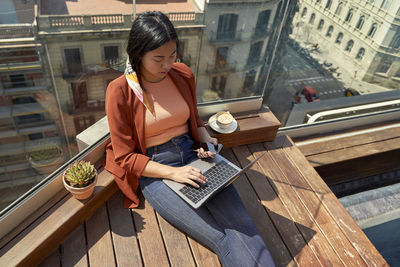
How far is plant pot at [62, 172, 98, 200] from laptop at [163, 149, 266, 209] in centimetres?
47

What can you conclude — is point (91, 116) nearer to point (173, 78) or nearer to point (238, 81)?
point (173, 78)

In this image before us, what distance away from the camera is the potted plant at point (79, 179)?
68.2 inches

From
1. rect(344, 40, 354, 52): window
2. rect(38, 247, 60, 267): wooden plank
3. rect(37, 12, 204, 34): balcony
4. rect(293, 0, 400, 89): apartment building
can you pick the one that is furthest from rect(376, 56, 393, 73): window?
rect(344, 40, 354, 52): window

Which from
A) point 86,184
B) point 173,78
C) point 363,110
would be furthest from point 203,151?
point 363,110

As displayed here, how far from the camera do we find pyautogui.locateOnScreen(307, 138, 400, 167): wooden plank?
118 inches

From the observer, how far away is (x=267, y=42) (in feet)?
10.0

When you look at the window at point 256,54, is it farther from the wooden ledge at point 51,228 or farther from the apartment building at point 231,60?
the wooden ledge at point 51,228

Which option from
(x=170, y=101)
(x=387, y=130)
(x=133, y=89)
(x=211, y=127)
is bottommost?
(x=387, y=130)

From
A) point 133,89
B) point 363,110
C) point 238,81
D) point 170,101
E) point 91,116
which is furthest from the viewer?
point 363,110

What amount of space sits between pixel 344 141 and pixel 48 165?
3041mm

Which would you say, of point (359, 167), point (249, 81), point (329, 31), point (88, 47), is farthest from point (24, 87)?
point (329, 31)

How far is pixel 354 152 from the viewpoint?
315 centimetres

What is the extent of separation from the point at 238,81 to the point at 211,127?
99cm

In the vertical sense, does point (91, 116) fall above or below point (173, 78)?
below
